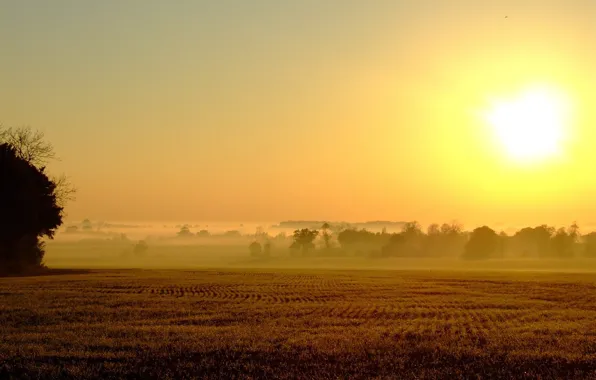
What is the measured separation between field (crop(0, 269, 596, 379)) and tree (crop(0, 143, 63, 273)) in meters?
29.8

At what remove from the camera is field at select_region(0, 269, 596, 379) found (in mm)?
18578

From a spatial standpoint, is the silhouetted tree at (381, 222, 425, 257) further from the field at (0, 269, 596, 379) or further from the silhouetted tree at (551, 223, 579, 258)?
the field at (0, 269, 596, 379)

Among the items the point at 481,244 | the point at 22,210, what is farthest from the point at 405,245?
the point at 22,210

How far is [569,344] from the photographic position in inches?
914

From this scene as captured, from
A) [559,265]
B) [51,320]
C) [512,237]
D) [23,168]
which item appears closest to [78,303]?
[51,320]

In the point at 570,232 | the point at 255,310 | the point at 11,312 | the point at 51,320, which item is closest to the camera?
the point at 51,320

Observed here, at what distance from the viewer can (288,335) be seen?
2467cm

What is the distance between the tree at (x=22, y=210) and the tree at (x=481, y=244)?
121053 mm

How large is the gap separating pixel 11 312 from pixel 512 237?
187450 millimetres

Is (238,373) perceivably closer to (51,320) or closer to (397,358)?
(397,358)

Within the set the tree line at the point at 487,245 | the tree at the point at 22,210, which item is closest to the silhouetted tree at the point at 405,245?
the tree line at the point at 487,245

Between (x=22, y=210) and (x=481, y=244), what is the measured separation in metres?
131

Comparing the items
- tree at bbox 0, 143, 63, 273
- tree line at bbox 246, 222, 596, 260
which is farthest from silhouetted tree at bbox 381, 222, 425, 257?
tree at bbox 0, 143, 63, 273

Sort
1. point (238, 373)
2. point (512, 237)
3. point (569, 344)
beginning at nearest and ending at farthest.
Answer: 1. point (238, 373)
2. point (569, 344)
3. point (512, 237)
